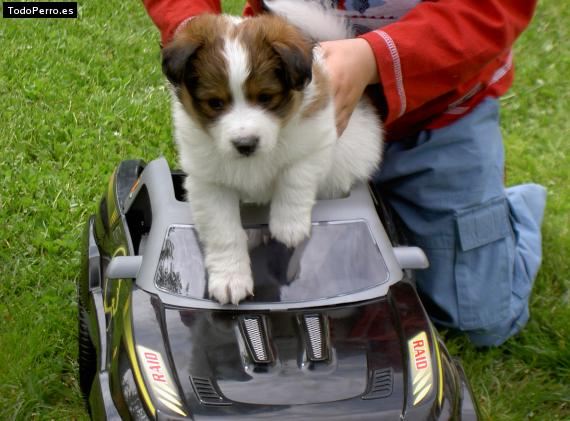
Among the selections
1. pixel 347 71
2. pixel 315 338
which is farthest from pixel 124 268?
pixel 347 71

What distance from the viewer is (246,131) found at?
2096mm

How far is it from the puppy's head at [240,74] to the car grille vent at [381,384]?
2.14 feet

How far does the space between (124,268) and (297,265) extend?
0.47 m

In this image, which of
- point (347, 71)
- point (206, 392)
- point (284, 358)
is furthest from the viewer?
point (347, 71)

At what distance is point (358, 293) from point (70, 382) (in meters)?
1.31

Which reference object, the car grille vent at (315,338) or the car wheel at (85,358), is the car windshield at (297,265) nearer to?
the car grille vent at (315,338)

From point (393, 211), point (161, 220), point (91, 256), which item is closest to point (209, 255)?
point (161, 220)

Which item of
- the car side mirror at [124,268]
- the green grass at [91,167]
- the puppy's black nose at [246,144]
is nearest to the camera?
the puppy's black nose at [246,144]

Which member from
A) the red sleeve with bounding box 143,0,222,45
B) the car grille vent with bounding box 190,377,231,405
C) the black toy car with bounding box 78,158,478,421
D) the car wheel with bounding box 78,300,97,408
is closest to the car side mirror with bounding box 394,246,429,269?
the black toy car with bounding box 78,158,478,421

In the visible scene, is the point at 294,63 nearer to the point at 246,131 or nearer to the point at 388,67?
the point at 246,131

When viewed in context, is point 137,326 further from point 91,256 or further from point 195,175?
point 91,256

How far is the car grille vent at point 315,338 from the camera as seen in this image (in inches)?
78.4

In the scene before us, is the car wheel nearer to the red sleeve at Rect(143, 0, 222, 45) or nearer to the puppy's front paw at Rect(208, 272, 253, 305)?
the puppy's front paw at Rect(208, 272, 253, 305)
